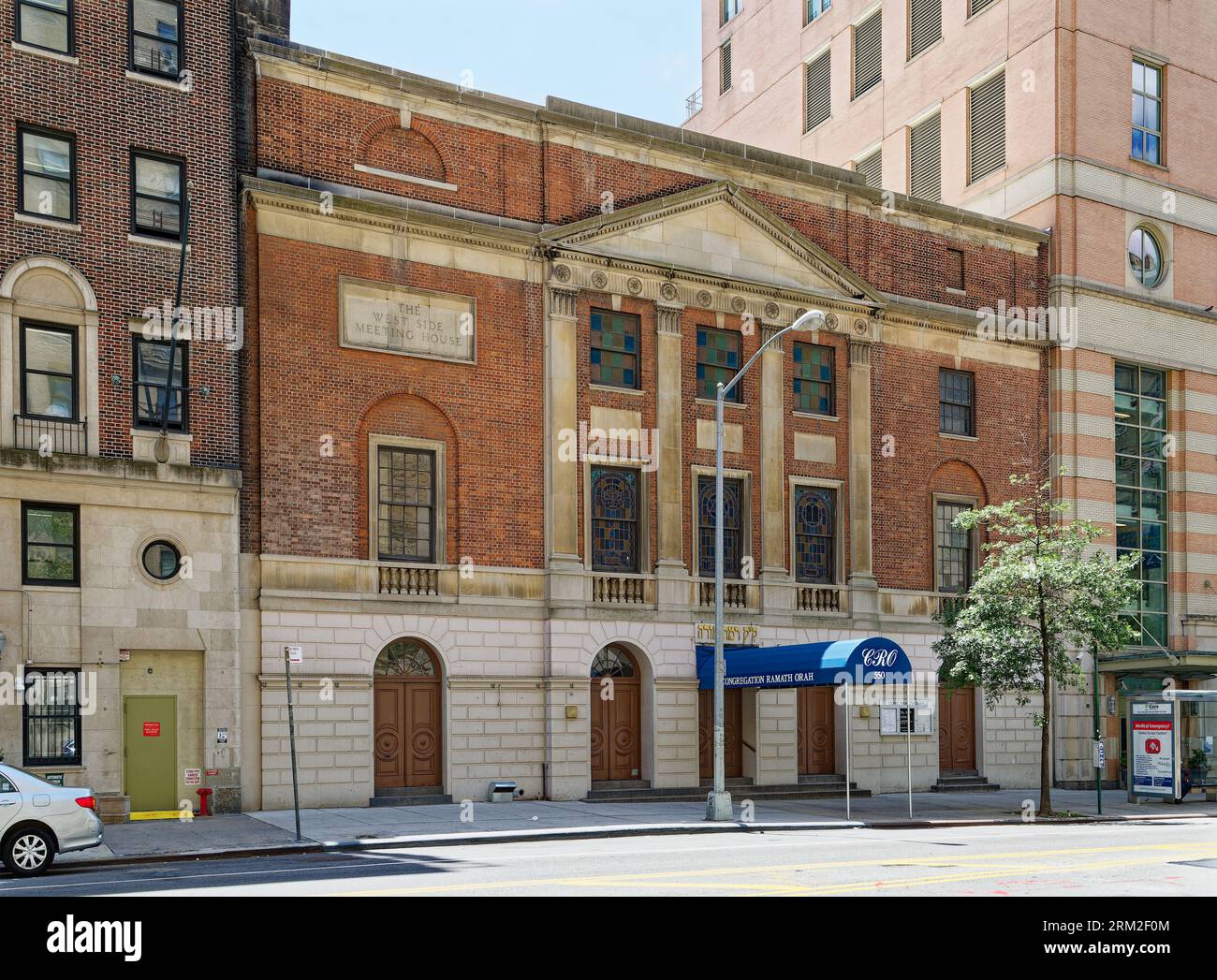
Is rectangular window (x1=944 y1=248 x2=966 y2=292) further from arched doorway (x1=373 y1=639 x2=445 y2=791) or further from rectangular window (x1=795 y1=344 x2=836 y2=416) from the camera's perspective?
arched doorway (x1=373 y1=639 x2=445 y2=791)

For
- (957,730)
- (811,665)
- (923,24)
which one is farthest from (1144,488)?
(811,665)

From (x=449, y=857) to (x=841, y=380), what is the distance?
20138mm

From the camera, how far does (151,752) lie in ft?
85.9

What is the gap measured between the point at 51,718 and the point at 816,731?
60.9 ft

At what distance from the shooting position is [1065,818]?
101 ft

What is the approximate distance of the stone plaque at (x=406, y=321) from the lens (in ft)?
96.5

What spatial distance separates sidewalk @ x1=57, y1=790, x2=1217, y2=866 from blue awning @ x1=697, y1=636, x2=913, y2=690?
2799 millimetres

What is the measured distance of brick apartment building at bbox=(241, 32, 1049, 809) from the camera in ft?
93.9

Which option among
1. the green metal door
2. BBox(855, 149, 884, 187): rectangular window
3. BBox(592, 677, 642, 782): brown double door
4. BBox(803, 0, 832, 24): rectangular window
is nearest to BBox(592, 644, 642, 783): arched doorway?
BBox(592, 677, 642, 782): brown double door

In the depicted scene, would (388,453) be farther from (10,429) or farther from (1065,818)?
(1065,818)

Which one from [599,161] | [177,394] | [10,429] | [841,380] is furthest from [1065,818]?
[10,429]

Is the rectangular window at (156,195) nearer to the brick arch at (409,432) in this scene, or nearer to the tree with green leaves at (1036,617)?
the brick arch at (409,432)

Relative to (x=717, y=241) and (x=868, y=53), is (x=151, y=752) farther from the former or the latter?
(x=868, y=53)

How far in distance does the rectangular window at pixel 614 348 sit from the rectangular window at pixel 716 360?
193 cm
